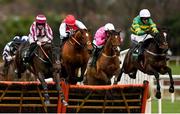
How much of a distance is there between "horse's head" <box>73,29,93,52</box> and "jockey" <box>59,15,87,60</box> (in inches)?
10.8

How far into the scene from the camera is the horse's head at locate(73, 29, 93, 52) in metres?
18.9

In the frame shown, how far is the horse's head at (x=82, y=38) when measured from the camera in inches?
745

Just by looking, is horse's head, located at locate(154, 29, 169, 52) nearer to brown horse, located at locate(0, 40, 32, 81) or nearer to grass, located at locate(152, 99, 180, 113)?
grass, located at locate(152, 99, 180, 113)

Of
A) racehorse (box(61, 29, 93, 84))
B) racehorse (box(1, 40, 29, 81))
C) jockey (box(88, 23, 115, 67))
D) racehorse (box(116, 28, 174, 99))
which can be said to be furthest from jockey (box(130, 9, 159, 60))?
Answer: racehorse (box(1, 40, 29, 81))

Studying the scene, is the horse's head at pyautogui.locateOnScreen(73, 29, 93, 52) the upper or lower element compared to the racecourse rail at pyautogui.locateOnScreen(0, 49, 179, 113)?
Result: upper

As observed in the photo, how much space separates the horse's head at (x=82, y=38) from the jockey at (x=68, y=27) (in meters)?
0.27

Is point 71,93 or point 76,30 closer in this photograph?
point 71,93

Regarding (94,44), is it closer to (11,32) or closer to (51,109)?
(51,109)

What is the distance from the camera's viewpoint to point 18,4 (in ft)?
235

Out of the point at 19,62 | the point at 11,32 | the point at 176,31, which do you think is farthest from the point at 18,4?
the point at 19,62

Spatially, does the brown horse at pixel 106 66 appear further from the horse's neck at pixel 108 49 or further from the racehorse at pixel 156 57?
the racehorse at pixel 156 57

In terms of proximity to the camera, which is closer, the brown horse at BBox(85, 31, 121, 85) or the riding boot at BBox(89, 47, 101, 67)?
the brown horse at BBox(85, 31, 121, 85)

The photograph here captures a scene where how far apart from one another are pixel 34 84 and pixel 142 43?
447cm

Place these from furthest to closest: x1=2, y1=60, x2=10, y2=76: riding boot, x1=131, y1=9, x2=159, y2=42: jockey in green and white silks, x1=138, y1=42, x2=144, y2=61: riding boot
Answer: x1=2, y1=60, x2=10, y2=76: riding boot
x1=138, y1=42, x2=144, y2=61: riding boot
x1=131, y1=9, x2=159, y2=42: jockey in green and white silks
